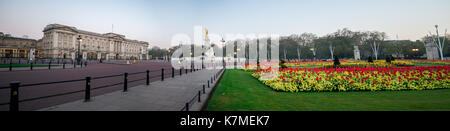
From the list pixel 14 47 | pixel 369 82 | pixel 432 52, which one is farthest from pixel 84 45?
pixel 432 52

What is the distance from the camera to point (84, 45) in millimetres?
70938

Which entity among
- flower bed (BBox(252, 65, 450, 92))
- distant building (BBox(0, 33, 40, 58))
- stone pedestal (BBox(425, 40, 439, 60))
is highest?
distant building (BBox(0, 33, 40, 58))

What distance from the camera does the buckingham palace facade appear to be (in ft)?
271

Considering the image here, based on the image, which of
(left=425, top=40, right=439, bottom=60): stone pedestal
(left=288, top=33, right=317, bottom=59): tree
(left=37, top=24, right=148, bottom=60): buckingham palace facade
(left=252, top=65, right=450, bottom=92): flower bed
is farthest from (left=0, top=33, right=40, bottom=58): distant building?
(left=425, top=40, right=439, bottom=60): stone pedestal

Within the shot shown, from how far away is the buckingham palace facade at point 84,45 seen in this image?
82.6m

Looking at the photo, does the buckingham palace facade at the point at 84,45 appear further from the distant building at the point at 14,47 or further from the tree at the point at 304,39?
the tree at the point at 304,39

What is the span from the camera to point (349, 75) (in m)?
8.37

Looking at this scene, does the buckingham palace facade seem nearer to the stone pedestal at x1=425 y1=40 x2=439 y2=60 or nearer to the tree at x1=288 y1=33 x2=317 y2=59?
the tree at x1=288 y1=33 x2=317 y2=59

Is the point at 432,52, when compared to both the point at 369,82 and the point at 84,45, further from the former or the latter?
the point at 84,45

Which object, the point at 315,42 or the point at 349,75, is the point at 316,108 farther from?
the point at 315,42

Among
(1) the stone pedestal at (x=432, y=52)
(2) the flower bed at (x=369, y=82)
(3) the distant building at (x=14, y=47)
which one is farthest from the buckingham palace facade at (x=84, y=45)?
(1) the stone pedestal at (x=432, y=52)
